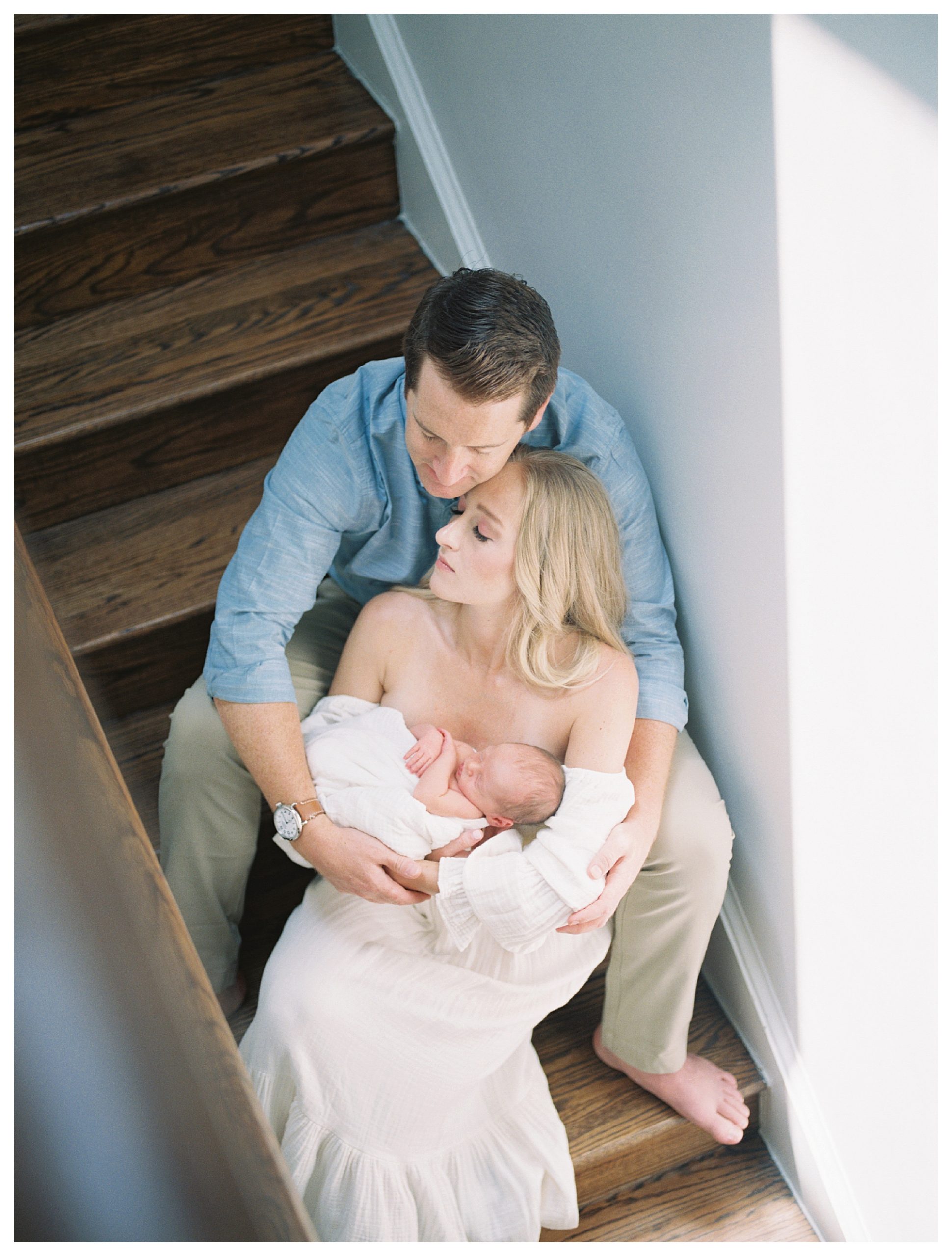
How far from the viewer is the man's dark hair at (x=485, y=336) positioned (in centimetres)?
123

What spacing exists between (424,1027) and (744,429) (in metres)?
0.89

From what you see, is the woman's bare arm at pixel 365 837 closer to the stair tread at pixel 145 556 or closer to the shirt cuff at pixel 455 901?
the shirt cuff at pixel 455 901

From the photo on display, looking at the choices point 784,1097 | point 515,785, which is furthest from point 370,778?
point 784,1097

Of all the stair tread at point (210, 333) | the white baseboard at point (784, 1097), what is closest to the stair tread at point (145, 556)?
the stair tread at point (210, 333)

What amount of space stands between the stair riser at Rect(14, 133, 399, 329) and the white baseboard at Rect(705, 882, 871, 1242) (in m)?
1.50

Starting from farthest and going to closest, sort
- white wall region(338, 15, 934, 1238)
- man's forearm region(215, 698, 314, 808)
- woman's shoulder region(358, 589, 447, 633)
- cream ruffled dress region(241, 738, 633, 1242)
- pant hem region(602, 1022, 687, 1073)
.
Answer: pant hem region(602, 1022, 687, 1073) → woman's shoulder region(358, 589, 447, 633) → man's forearm region(215, 698, 314, 808) → cream ruffled dress region(241, 738, 633, 1242) → white wall region(338, 15, 934, 1238)

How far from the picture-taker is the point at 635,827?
1.50m

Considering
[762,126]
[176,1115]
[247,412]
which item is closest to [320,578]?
[247,412]

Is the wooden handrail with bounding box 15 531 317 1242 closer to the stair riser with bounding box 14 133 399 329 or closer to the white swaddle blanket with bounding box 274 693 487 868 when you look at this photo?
the white swaddle blanket with bounding box 274 693 487 868

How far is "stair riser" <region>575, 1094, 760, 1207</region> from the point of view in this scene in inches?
68.7

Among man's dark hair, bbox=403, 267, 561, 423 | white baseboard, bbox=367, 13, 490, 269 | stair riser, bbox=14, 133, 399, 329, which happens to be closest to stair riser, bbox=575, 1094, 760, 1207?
man's dark hair, bbox=403, 267, 561, 423

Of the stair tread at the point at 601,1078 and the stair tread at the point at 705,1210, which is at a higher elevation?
the stair tread at the point at 601,1078

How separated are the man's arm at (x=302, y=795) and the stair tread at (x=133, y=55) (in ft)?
4.45

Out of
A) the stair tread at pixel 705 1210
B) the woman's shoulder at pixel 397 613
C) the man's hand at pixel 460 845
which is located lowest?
the stair tread at pixel 705 1210
